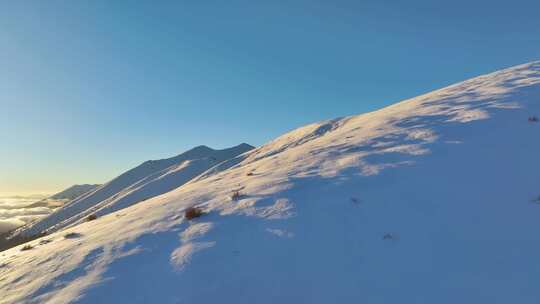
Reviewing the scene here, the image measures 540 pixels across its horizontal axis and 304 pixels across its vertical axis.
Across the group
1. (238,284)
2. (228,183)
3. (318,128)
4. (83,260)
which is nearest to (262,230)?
(238,284)

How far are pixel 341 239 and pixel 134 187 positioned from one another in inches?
2094

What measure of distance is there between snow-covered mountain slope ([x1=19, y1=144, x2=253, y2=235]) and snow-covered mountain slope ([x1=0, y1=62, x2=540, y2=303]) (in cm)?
2648

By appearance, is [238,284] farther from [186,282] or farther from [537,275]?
[537,275]

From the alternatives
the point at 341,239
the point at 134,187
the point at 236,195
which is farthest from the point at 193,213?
the point at 134,187

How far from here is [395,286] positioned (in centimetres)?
641

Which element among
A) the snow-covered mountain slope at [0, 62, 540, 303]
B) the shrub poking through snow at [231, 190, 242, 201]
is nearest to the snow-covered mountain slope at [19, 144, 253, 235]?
the shrub poking through snow at [231, 190, 242, 201]

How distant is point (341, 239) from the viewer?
8102mm

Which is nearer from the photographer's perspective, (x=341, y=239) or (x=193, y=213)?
(x=341, y=239)

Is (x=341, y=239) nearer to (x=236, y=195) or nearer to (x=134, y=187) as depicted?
(x=236, y=195)

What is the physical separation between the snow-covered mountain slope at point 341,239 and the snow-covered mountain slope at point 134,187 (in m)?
26.5

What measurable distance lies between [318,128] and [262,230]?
Answer: 71.2 feet

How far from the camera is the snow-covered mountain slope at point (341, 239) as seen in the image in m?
6.61

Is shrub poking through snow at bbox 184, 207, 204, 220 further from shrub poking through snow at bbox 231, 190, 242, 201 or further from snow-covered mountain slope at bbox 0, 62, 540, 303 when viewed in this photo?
shrub poking through snow at bbox 231, 190, 242, 201

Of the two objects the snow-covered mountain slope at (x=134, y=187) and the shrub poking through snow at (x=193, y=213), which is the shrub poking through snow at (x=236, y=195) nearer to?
the shrub poking through snow at (x=193, y=213)
